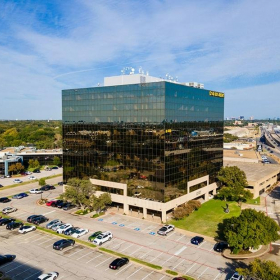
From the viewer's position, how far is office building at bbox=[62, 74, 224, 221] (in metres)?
62.9

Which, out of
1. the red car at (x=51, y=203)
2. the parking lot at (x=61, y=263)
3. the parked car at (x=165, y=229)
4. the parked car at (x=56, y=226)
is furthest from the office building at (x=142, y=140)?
the parking lot at (x=61, y=263)

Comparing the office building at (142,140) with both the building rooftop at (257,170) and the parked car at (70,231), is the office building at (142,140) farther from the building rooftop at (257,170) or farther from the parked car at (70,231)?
the parked car at (70,231)

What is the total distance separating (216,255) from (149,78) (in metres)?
45.6

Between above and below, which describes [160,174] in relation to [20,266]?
above

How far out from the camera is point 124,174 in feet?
224

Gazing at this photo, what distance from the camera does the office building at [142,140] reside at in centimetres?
6287

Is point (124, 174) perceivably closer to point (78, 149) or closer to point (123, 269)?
point (78, 149)

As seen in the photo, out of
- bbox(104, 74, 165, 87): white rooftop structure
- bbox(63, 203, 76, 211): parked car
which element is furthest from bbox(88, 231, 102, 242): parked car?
bbox(104, 74, 165, 87): white rooftop structure

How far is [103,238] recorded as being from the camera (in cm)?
5219

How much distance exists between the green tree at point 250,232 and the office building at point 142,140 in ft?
60.8

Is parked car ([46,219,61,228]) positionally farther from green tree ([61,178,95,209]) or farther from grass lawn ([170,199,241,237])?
grass lawn ([170,199,241,237])

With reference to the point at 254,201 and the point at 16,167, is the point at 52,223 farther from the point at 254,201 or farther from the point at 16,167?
the point at 16,167

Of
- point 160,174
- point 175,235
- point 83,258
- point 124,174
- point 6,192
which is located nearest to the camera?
point 83,258

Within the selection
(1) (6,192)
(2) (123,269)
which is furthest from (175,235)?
(1) (6,192)
